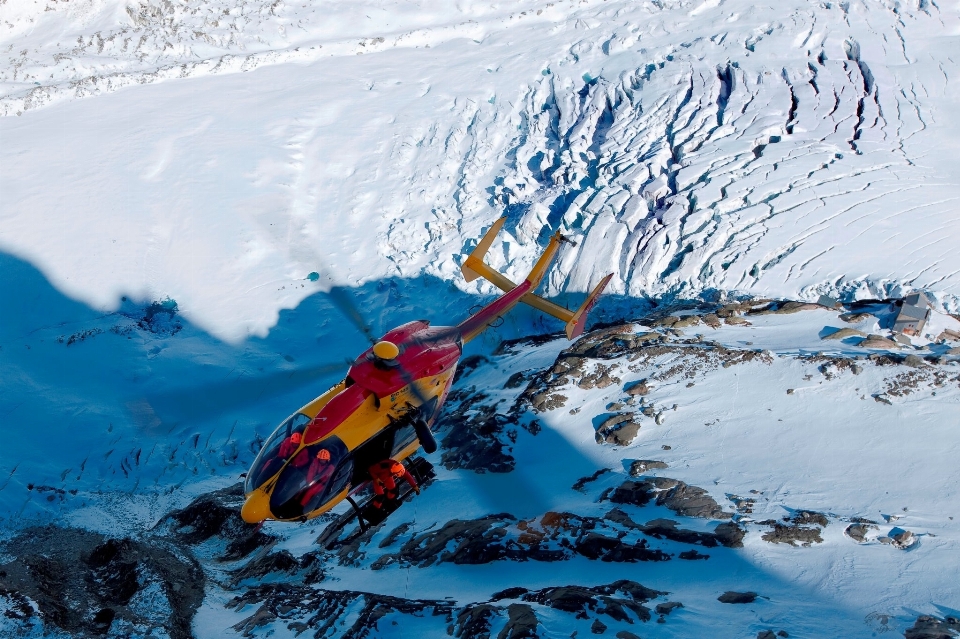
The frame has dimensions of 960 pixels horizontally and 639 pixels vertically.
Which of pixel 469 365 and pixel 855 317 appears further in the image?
pixel 469 365

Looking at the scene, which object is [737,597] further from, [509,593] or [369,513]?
[369,513]

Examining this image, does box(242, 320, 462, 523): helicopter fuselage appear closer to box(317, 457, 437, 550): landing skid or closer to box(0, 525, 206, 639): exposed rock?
box(317, 457, 437, 550): landing skid

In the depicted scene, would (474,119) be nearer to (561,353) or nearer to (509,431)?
→ (561,353)

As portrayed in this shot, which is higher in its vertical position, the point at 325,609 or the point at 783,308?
the point at 783,308

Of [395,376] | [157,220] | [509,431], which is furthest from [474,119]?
[395,376]

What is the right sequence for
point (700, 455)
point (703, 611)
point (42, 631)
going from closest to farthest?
point (703, 611)
point (42, 631)
point (700, 455)

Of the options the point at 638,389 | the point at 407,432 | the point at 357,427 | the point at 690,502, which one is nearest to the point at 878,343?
the point at 638,389

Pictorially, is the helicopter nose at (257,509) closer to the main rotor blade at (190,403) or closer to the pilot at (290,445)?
the pilot at (290,445)
